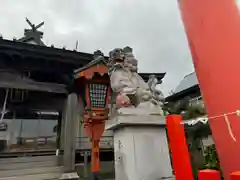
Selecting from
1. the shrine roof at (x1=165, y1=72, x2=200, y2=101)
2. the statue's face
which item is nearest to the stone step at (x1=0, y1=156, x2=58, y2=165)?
the statue's face

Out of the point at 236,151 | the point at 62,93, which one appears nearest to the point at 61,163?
the point at 62,93

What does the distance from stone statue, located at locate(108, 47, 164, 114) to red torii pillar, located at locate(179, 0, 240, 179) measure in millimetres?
1076

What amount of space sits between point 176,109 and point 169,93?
6848mm

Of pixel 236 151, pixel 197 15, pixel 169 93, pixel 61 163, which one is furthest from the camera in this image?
pixel 169 93

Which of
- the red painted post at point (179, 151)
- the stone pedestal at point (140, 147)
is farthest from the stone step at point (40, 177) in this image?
the red painted post at point (179, 151)

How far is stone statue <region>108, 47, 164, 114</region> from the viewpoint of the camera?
293 cm

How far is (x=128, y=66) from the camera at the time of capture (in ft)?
10.7

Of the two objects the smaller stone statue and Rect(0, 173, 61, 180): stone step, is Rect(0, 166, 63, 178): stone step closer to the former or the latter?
Rect(0, 173, 61, 180): stone step

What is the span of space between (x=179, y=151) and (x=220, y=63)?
2.59 ft

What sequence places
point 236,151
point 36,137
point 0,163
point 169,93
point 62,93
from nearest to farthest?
1. point 236,151
2. point 0,163
3. point 62,93
4. point 36,137
5. point 169,93

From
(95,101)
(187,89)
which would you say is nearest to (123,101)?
(95,101)

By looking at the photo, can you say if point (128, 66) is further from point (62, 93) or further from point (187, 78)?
point (187, 78)

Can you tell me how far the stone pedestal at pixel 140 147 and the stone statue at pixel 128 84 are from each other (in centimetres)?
17

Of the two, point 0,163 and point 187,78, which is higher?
point 187,78
